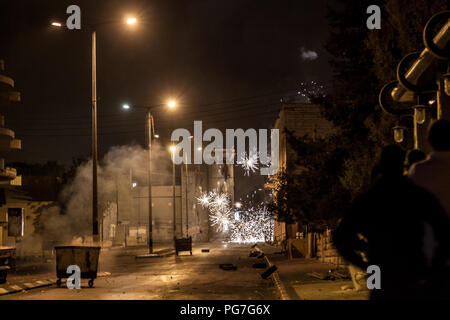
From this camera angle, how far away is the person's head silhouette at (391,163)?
3.56 m

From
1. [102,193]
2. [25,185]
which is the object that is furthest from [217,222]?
[25,185]

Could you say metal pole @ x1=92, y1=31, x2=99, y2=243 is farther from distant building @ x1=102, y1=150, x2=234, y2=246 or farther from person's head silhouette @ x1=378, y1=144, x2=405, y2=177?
distant building @ x1=102, y1=150, x2=234, y2=246

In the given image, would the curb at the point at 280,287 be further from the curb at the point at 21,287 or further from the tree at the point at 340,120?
the curb at the point at 21,287

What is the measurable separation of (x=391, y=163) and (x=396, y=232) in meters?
0.46

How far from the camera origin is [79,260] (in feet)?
54.4

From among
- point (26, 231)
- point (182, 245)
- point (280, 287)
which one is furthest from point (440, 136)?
point (26, 231)

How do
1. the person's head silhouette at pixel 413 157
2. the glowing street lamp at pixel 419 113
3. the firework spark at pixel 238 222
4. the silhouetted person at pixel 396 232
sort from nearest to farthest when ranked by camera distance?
the silhouetted person at pixel 396 232, the person's head silhouette at pixel 413 157, the glowing street lamp at pixel 419 113, the firework spark at pixel 238 222

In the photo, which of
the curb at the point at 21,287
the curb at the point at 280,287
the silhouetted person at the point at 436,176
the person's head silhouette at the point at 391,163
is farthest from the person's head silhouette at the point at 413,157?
the curb at the point at 21,287

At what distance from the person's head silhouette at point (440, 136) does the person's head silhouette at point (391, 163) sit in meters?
0.56

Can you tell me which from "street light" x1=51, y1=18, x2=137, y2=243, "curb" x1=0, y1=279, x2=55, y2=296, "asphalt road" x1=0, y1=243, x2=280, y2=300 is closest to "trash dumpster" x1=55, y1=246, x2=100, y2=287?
"asphalt road" x1=0, y1=243, x2=280, y2=300

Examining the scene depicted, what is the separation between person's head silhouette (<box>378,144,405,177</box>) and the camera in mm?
3562

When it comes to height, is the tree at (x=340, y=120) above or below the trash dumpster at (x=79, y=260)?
above

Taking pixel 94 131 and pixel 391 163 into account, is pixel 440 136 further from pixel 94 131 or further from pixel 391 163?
pixel 94 131

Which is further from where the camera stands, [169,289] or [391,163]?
[169,289]
